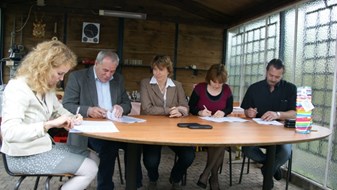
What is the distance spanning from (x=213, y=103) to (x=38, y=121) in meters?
1.75

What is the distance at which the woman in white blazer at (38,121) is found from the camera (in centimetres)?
152

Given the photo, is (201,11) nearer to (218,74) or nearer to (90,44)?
(90,44)

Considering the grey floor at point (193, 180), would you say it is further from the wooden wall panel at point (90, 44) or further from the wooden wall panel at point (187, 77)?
the wooden wall panel at point (90, 44)

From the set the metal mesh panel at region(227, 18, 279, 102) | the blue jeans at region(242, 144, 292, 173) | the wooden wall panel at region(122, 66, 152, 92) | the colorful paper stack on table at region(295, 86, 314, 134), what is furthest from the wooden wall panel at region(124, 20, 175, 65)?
the colorful paper stack on table at region(295, 86, 314, 134)

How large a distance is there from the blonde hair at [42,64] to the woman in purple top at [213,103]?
4.92 ft

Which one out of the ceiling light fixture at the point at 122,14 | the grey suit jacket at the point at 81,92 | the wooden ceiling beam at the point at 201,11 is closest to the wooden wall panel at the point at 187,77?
the wooden ceiling beam at the point at 201,11

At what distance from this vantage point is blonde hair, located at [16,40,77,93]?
64.1 inches

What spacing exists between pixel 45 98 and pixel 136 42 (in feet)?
12.7

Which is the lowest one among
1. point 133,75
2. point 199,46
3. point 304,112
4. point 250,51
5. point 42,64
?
point 304,112

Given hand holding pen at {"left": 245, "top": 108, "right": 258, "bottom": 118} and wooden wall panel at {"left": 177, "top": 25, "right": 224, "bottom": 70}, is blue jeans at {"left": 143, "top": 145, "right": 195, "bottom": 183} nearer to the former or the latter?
hand holding pen at {"left": 245, "top": 108, "right": 258, "bottom": 118}

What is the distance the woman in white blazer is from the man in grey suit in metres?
0.65

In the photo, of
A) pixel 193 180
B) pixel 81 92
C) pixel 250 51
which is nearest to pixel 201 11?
pixel 250 51

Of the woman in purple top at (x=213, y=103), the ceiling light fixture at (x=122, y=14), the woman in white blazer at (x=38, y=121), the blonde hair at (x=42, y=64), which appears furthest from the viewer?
the ceiling light fixture at (x=122, y=14)

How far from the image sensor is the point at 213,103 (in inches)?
118
